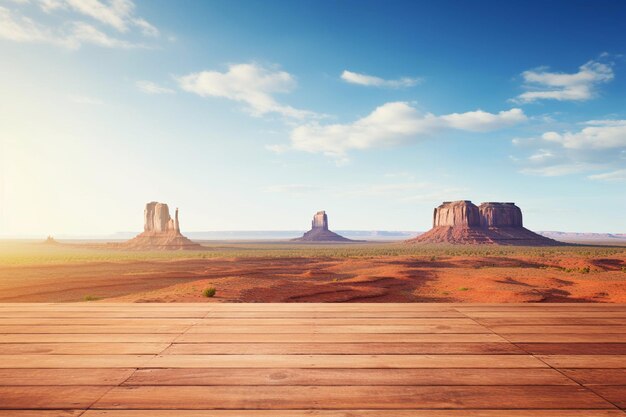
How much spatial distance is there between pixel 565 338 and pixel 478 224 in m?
142

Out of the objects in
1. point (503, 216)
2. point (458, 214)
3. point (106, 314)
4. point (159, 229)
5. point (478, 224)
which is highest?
point (458, 214)

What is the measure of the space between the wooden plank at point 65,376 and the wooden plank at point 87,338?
694 millimetres

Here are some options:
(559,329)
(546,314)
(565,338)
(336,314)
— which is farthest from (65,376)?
(546,314)

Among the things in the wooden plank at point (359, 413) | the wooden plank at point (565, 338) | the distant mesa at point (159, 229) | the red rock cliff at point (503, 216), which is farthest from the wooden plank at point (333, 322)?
the red rock cliff at point (503, 216)

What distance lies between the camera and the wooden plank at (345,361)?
2723 millimetres

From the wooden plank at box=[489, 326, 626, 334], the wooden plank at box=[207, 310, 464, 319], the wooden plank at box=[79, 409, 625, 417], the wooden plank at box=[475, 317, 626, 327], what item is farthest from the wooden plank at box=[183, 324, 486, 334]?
the wooden plank at box=[79, 409, 625, 417]

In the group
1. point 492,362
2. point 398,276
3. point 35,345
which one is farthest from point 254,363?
point 398,276

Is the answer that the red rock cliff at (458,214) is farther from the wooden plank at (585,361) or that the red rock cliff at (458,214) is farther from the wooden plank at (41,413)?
the wooden plank at (41,413)

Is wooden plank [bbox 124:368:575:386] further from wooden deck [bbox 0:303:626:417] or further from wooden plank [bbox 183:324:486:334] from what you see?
wooden plank [bbox 183:324:486:334]

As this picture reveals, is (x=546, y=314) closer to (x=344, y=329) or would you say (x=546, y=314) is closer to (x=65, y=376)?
(x=344, y=329)

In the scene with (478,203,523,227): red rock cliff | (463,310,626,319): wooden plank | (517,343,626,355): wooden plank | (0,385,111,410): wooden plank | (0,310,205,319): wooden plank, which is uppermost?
(478,203,523,227): red rock cliff

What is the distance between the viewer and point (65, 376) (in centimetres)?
256

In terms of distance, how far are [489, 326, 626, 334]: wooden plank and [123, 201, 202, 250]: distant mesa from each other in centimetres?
10673

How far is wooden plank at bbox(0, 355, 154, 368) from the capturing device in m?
2.76
